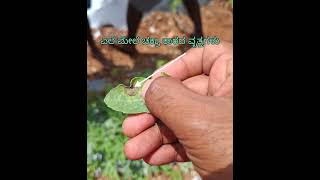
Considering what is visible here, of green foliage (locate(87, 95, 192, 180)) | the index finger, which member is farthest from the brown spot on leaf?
green foliage (locate(87, 95, 192, 180))

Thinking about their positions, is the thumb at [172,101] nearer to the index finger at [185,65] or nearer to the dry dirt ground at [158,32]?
the index finger at [185,65]

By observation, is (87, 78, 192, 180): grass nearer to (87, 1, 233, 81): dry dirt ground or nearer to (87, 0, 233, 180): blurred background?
(87, 0, 233, 180): blurred background

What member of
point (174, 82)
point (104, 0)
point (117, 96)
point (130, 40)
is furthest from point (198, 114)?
point (104, 0)

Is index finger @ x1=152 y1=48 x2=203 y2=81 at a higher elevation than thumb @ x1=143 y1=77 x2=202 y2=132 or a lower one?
higher

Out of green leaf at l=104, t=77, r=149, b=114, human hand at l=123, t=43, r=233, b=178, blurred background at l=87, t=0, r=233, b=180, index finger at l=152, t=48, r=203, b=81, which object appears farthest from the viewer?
Result: blurred background at l=87, t=0, r=233, b=180

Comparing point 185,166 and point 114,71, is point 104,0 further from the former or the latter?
point 185,166

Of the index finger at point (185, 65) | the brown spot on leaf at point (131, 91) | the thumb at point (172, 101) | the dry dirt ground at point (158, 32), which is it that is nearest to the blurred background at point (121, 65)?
the dry dirt ground at point (158, 32)
